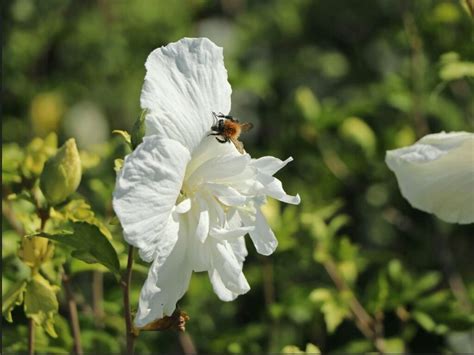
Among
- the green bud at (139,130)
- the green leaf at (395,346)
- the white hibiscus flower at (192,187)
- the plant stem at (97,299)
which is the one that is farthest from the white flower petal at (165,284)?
the green leaf at (395,346)

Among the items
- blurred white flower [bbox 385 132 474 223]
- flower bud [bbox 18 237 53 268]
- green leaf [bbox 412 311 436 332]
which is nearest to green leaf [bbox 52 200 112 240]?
flower bud [bbox 18 237 53 268]

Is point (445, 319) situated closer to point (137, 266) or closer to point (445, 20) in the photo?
point (137, 266)

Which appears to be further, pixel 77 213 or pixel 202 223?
pixel 77 213

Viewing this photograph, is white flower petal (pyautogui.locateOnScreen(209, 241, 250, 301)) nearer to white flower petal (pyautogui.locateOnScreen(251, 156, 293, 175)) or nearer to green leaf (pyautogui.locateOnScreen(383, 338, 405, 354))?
white flower petal (pyautogui.locateOnScreen(251, 156, 293, 175))

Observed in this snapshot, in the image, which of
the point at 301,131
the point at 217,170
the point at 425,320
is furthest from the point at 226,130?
the point at 301,131

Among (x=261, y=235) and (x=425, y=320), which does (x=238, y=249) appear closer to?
(x=261, y=235)
